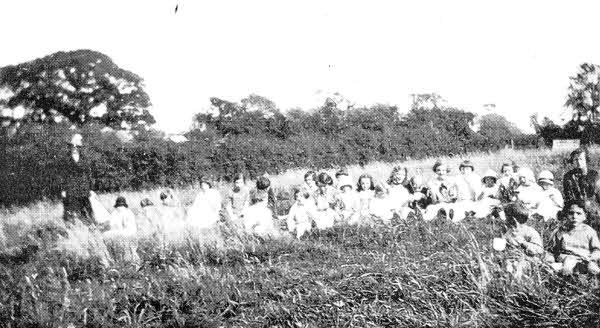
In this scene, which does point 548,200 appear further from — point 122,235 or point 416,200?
point 122,235

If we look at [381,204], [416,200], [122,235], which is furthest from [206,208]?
[416,200]

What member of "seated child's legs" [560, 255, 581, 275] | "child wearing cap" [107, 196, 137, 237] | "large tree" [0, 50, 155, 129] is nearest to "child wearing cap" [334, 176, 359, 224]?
"child wearing cap" [107, 196, 137, 237]

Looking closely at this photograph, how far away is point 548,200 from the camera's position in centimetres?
764

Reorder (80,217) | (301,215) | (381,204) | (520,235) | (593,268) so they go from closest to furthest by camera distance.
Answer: (593,268) → (520,235) → (80,217) → (301,215) → (381,204)

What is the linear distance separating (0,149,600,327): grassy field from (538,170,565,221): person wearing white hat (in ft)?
5.18

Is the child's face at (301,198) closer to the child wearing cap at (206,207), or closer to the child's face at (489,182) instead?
the child wearing cap at (206,207)

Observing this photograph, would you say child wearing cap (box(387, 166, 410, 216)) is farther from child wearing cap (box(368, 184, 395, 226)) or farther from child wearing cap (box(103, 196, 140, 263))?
child wearing cap (box(103, 196, 140, 263))

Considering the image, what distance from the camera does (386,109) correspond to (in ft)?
135

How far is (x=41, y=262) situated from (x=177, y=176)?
33.3 ft

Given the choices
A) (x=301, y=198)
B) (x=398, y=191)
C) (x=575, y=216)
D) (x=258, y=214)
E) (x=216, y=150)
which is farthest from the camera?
(x=216, y=150)

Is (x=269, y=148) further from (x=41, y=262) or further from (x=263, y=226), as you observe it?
(x=41, y=262)

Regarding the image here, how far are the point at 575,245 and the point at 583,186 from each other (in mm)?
1366

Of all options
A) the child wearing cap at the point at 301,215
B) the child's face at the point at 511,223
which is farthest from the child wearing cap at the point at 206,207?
the child's face at the point at 511,223

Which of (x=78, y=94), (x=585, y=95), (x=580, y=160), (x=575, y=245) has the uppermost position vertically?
(x=78, y=94)
